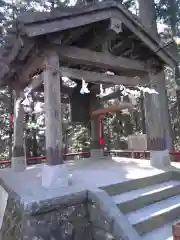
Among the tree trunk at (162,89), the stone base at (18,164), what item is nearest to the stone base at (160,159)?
the tree trunk at (162,89)

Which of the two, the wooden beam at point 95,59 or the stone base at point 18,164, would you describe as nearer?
the wooden beam at point 95,59

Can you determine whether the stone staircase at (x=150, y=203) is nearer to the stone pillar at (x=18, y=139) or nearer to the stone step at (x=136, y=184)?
the stone step at (x=136, y=184)

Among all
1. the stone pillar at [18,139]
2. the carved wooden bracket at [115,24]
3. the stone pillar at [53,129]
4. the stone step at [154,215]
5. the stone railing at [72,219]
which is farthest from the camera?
the stone pillar at [18,139]

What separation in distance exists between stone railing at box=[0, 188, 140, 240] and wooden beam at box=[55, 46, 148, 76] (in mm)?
3038

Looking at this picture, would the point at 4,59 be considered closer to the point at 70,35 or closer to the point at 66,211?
the point at 70,35

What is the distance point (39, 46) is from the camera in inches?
188

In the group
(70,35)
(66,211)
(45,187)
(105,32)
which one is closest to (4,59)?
(70,35)

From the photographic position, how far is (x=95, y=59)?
215 inches

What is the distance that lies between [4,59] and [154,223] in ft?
18.1

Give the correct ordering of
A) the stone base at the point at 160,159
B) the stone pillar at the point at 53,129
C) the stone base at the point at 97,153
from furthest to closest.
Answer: the stone base at the point at 97,153 → the stone base at the point at 160,159 → the stone pillar at the point at 53,129

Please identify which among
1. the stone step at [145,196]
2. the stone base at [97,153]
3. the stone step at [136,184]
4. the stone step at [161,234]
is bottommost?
the stone step at [161,234]

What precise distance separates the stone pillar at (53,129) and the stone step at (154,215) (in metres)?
1.56

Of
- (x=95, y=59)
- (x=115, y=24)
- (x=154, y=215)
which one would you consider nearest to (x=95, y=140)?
(x=95, y=59)

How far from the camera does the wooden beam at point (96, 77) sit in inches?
200
